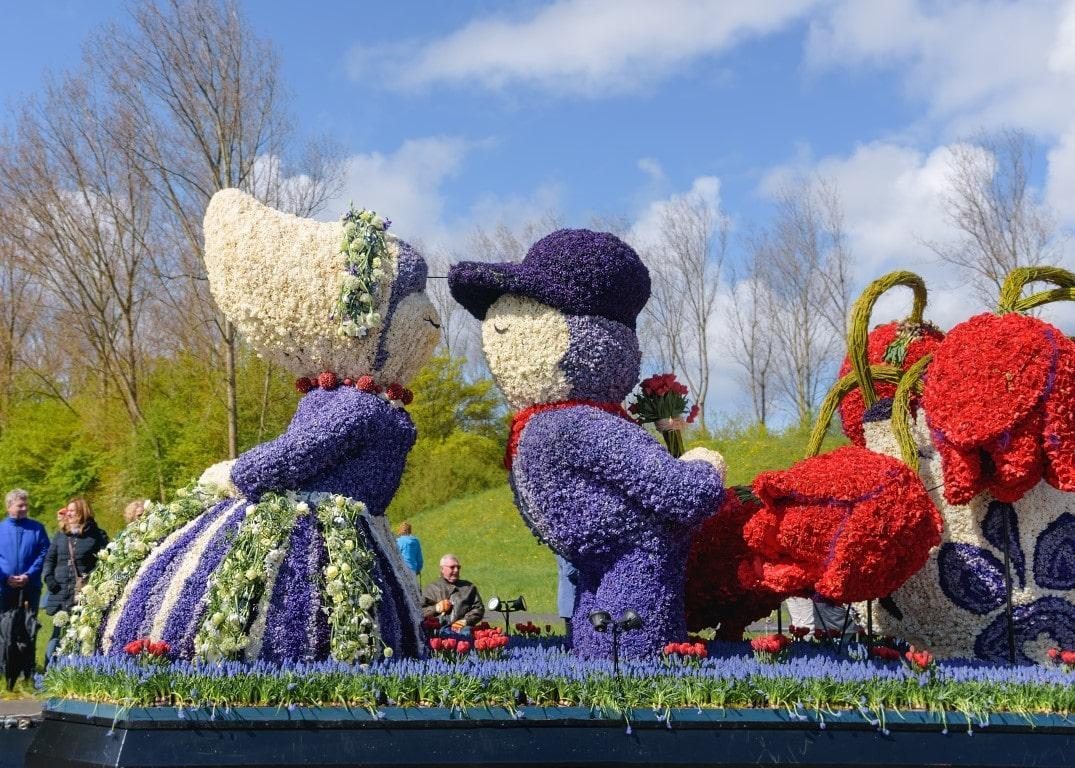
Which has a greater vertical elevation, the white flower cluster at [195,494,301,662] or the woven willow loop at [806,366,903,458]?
the woven willow loop at [806,366,903,458]

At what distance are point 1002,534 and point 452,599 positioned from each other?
3946 millimetres

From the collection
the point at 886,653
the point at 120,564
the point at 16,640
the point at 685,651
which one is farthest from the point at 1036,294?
the point at 16,640

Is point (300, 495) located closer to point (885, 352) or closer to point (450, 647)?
point (450, 647)

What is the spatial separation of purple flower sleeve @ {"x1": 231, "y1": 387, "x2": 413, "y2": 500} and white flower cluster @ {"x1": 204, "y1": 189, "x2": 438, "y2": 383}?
28cm

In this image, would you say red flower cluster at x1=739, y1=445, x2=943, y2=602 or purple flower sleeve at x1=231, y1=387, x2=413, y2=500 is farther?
purple flower sleeve at x1=231, y1=387, x2=413, y2=500

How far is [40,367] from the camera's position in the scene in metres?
30.5

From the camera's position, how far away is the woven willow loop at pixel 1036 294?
4969mm

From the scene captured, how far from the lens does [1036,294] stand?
503 centimetres

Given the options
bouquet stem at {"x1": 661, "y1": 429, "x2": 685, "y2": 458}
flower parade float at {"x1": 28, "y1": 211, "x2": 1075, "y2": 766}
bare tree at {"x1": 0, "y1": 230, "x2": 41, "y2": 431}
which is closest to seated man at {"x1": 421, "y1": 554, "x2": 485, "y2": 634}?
flower parade float at {"x1": 28, "y1": 211, "x2": 1075, "y2": 766}

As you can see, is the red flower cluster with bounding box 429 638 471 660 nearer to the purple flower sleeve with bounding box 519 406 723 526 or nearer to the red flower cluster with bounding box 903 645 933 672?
the purple flower sleeve with bounding box 519 406 723 526

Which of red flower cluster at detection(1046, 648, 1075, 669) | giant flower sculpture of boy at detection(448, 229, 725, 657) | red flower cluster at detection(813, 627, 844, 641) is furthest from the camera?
red flower cluster at detection(813, 627, 844, 641)

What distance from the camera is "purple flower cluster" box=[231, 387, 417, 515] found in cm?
467

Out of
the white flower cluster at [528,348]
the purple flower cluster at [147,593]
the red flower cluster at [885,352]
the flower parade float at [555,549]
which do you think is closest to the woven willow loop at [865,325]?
the flower parade float at [555,549]

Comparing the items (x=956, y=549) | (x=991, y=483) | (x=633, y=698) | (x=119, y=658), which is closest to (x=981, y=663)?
(x=956, y=549)
